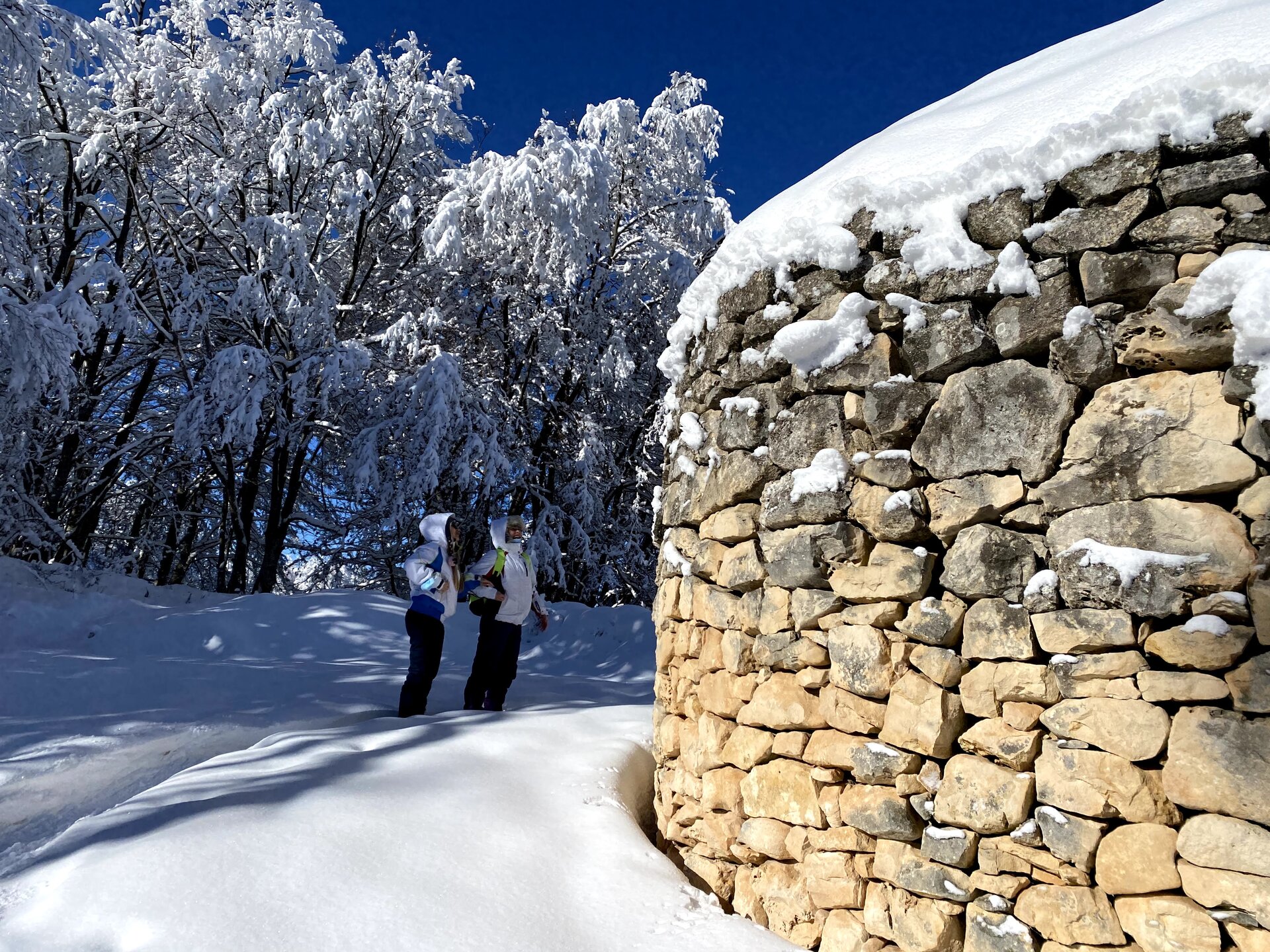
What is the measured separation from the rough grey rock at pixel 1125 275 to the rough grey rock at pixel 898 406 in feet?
1.44

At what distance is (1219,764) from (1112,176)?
1.38 meters

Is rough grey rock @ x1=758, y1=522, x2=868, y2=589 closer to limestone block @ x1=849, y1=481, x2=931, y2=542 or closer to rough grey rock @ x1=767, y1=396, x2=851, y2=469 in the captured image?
limestone block @ x1=849, y1=481, x2=931, y2=542

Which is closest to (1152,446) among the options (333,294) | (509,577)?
(509,577)

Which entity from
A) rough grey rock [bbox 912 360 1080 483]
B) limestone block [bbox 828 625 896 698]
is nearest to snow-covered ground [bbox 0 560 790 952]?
limestone block [bbox 828 625 896 698]

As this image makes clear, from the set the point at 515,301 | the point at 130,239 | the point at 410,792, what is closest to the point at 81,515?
the point at 130,239

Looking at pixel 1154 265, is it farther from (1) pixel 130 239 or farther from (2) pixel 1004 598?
(1) pixel 130 239

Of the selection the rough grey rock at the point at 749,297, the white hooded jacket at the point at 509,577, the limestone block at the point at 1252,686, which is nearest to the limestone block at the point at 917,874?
the limestone block at the point at 1252,686

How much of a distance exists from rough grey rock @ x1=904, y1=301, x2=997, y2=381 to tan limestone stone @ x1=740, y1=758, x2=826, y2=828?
1204mm

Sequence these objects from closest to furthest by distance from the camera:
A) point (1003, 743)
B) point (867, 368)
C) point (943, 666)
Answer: point (1003, 743), point (943, 666), point (867, 368)

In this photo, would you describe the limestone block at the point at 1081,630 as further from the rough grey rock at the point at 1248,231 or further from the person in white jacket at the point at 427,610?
the person in white jacket at the point at 427,610

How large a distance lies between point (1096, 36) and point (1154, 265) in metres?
1.51

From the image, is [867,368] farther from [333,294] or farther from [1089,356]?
[333,294]

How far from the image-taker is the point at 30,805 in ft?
10.7

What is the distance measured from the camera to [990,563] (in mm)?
2125
